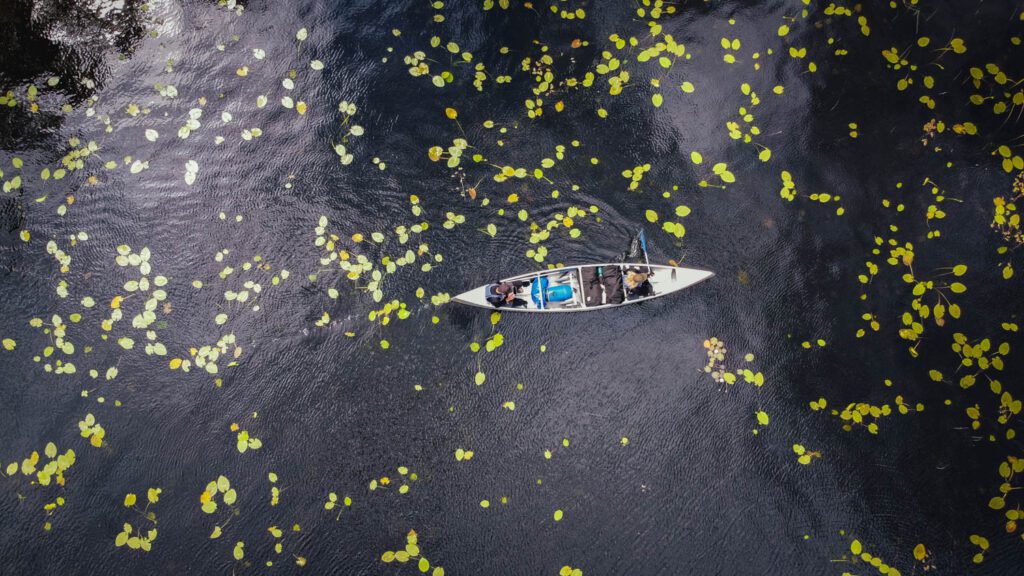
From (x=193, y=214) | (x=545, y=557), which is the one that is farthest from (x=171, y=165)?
(x=545, y=557)

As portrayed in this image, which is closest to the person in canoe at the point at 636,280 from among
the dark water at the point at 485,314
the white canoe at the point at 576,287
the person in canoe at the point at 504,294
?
the white canoe at the point at 576,287

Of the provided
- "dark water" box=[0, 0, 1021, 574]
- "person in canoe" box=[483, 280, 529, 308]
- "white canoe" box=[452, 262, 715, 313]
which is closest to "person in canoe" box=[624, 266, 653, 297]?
"white canoe" box=[452, 262, 715, 313]

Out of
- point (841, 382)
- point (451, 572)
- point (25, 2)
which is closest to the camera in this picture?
point (451, 572)

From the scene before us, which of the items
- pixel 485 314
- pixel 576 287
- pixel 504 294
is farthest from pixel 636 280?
pixel 485 314

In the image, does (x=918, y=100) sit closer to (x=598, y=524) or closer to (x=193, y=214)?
(x=598, y=524)

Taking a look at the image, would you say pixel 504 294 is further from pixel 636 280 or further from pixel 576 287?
pixel 636 280

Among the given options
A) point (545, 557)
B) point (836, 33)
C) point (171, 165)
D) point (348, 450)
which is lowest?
point (545, 557)

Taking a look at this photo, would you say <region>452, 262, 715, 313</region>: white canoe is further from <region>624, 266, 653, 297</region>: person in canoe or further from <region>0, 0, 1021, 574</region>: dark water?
<region>0, 0, 1021, 574</region>: dark water

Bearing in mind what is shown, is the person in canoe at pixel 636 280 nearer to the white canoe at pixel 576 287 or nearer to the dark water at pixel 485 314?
the white canoe at pixel 576 287
